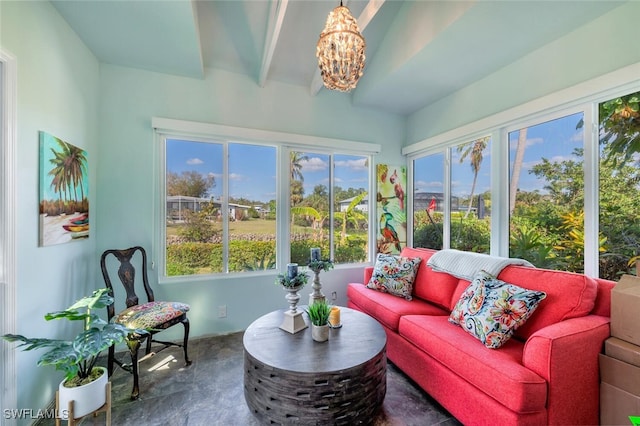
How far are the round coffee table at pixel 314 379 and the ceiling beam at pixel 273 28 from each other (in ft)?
8.14

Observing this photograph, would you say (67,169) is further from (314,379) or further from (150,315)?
(314,379)

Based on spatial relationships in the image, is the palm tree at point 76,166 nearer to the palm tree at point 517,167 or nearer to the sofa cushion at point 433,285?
the sofa cushion at point 433,285

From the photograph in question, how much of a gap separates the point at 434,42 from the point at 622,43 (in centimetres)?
122

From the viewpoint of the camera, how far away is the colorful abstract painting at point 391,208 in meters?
3.74

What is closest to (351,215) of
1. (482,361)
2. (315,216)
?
(315,216)

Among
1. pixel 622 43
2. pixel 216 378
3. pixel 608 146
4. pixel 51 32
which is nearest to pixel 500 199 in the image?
pixel 608 146

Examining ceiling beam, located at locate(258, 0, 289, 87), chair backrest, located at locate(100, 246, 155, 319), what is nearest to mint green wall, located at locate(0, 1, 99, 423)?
chair backrest, located at locate(100, 246, 155, 319)

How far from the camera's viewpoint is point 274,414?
1.52m

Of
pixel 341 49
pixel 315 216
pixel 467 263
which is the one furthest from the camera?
pixel 315 216

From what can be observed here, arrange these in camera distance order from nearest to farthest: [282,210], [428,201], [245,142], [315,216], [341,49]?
1. [341,49]
2. [245,142]
3. [282,210]
4. [315,216]
5. [428,201]

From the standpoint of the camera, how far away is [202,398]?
190cm

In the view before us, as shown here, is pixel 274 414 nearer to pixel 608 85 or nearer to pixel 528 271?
pixel 528 271

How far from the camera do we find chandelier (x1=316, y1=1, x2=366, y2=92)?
1.62 m

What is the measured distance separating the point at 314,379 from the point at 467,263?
1680 millimetres
